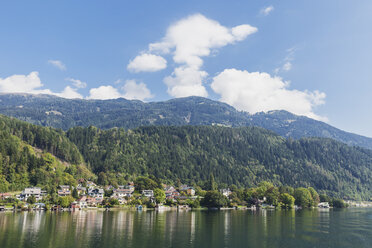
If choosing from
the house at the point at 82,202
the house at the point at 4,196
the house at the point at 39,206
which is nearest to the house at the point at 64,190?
the house at the point at 82,202

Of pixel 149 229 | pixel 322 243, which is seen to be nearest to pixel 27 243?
pixel 149 229

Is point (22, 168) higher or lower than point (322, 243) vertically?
higher

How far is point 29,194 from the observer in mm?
160500

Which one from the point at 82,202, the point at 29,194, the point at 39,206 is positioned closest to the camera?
the point at 39,206

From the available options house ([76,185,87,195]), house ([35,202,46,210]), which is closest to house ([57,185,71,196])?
house ([76,185,87,195])

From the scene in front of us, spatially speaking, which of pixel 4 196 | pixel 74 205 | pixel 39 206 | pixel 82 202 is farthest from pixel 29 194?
pixel 82 202

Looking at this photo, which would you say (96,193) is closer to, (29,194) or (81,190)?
(81,190)

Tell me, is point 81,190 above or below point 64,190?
below

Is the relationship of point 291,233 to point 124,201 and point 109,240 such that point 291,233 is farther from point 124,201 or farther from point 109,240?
point 124,201

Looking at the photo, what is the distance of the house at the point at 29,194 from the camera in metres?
158

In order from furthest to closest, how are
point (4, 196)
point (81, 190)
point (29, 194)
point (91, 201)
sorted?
point (81, 190) < point (91, 201) < point (29, 194) < point (4, 196)

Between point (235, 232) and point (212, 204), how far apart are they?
111 m

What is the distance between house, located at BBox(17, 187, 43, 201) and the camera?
15775 centimetres

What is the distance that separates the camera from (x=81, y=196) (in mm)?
176375
